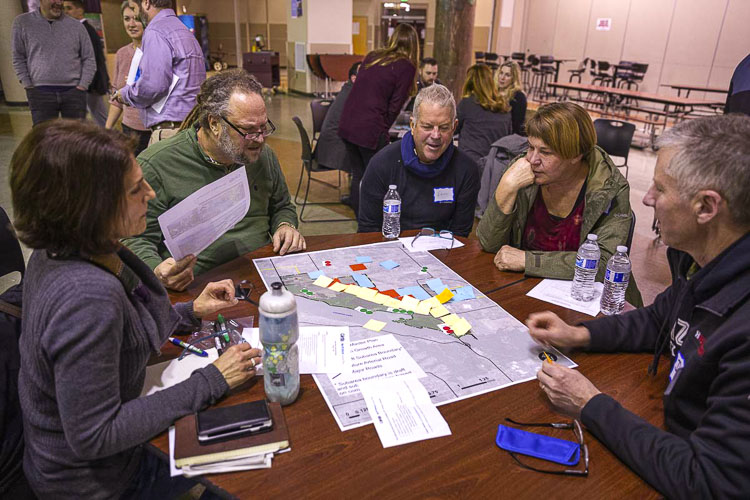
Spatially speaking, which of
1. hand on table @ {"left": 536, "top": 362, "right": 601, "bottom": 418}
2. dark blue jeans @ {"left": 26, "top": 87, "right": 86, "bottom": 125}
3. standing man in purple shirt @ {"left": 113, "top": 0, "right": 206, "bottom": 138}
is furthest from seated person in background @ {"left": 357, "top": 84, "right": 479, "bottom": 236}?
dark blue jeans @ {"left": 26, "top": 87, "right": 86, "bottom": 125}

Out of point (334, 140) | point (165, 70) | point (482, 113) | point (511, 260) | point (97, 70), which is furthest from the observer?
point (97, 70)

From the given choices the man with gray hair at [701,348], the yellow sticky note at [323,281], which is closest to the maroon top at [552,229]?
the man with gray hair at [701,348]

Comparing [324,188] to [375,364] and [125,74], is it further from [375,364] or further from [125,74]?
[375,364]

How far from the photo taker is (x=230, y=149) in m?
2.11

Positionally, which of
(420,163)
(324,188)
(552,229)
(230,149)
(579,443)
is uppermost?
(230,149)

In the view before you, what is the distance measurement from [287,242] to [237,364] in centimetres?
90

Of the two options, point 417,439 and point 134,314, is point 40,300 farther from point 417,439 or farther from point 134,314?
point 417,439

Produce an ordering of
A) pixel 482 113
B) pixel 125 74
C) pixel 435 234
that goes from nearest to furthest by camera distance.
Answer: pixel 435 234
pixel 125 74
pixel 482 113

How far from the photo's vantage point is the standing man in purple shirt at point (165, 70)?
11.4 ft

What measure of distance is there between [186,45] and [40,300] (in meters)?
3.06

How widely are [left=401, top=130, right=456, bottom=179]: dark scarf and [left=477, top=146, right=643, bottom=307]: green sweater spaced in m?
0.42

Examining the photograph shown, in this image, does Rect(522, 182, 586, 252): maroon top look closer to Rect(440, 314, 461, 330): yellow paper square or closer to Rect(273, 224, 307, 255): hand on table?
Rect(440, 314, 461, 330): yellow paper square

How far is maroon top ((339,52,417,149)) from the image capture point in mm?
4266

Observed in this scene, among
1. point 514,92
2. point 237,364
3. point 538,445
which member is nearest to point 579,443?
point 538,445
